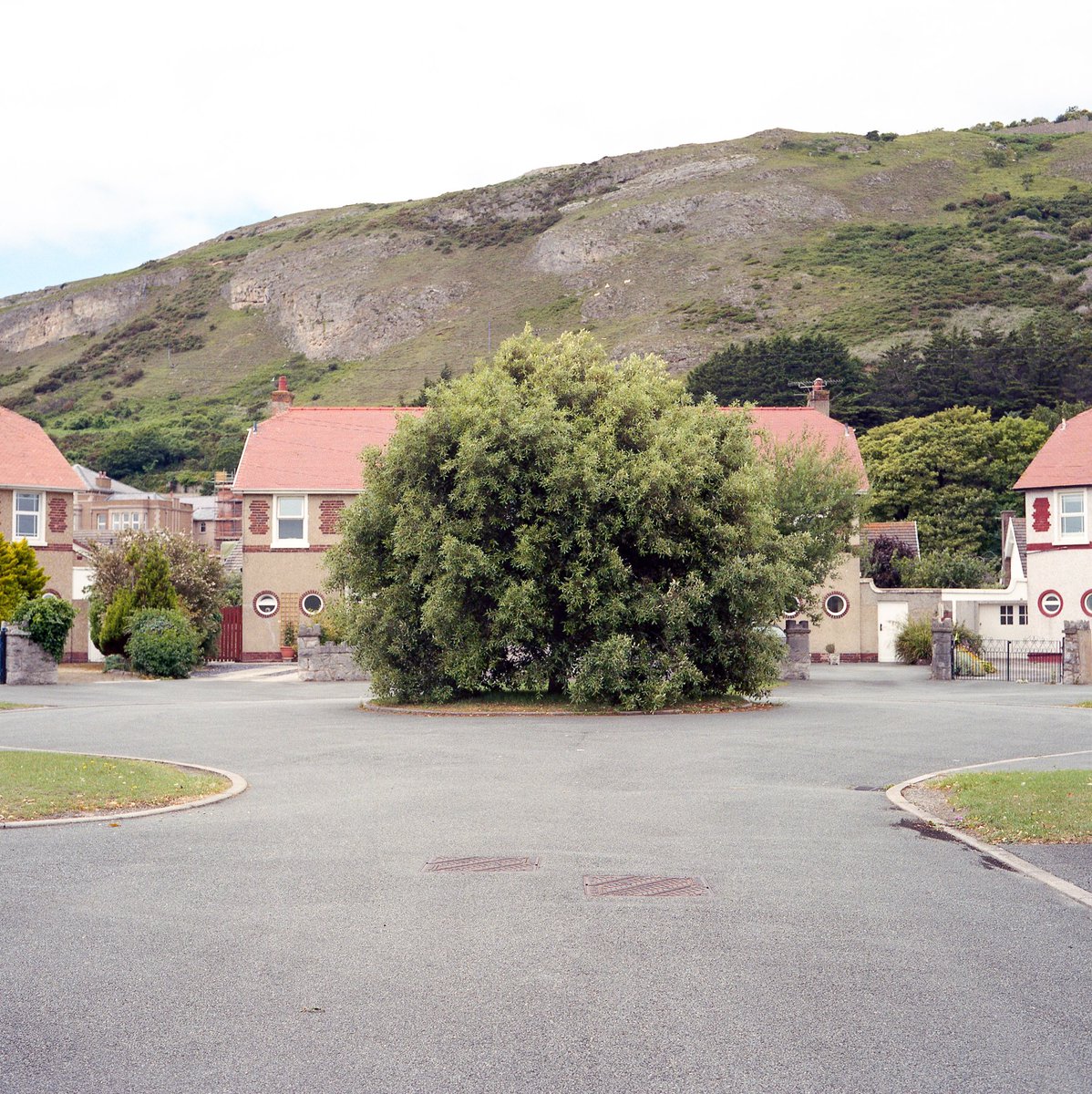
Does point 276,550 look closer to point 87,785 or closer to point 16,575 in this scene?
point 16,575

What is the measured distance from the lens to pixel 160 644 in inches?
1361

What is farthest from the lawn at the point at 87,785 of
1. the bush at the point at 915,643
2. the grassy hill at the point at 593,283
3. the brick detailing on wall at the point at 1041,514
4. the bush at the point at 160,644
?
the grassy hill at the point at 593,283

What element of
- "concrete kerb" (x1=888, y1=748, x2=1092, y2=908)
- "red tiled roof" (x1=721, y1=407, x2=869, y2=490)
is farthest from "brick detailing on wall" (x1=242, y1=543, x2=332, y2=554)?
"concrete kerb" (x1=888, y1=748, x2=1092, y2=908)

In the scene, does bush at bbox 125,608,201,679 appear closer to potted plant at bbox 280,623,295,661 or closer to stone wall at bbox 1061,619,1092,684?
potted plant at bbox 280,623,295,661

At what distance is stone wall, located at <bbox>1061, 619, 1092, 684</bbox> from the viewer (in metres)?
34.1

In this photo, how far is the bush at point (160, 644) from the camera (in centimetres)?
3453

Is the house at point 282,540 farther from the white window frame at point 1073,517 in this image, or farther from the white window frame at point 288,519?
the white window frame at point 1073,517

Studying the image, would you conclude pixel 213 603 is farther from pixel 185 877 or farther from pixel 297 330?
pixel 297 330

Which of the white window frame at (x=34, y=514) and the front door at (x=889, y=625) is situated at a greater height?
the white window frame at (x=34, y=514)

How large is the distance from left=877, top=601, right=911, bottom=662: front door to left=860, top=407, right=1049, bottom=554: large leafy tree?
2144cm

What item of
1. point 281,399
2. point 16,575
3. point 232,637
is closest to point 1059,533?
point 281,399

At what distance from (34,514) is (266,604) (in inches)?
353

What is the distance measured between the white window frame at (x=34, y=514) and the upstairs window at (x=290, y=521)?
8.44m

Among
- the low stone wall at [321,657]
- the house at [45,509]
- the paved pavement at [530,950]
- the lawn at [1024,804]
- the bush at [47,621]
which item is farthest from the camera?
the house at [45,509]
